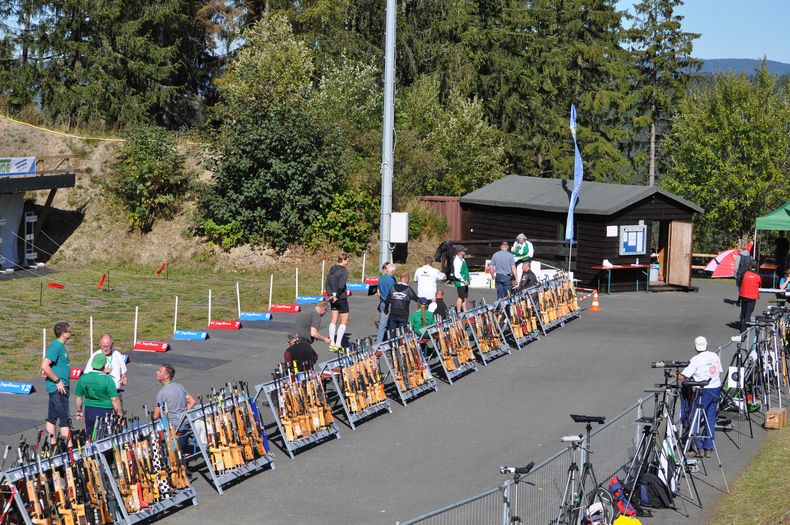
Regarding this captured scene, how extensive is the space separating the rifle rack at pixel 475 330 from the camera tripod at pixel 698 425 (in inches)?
232

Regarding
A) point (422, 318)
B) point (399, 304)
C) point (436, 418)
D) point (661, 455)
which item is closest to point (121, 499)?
point (436, 418)

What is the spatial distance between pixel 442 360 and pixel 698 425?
5337 millimetres

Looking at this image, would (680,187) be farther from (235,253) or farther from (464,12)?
(235,253)

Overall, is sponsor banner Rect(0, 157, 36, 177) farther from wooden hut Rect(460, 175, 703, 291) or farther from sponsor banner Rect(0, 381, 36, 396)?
sponsor banner Rect(0, 381, 36, 396)

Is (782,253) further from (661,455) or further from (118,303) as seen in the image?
(661,455)

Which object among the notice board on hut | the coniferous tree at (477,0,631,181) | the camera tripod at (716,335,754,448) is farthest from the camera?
the coniferous tree at (477,0,631,181)

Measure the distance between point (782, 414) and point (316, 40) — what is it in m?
37.4

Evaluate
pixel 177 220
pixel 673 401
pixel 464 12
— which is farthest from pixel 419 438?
A: pixel 464 12

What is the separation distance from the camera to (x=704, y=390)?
51.8 feet

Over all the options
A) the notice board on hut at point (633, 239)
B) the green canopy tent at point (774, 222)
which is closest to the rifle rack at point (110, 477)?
the notice board on hut at point (633, 239)

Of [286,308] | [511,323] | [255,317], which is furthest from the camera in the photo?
[286,308]

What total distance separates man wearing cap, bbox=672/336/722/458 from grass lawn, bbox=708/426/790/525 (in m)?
0.76

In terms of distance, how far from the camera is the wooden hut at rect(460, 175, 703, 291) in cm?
3144

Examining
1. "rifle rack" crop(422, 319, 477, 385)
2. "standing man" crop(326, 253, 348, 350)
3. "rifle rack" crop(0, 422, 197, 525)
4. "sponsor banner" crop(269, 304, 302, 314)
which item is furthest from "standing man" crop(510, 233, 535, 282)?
"rifle rack" crop(0, 422, 197, 525)
